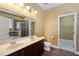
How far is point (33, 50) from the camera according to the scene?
1584 millimetres

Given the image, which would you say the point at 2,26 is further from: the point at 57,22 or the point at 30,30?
the point at 57,22

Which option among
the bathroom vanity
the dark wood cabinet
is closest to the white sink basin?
the bathroom vanity

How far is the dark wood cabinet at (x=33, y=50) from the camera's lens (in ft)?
4.74

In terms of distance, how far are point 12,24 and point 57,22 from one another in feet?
2.75

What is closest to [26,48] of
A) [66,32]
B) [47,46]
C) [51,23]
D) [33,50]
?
[33,50]

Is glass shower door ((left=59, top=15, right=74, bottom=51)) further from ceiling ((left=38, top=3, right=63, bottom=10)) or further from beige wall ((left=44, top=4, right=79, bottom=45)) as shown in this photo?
ceiling ((left=38, top=3, right=63, bottom=10))

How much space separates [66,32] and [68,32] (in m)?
0.04

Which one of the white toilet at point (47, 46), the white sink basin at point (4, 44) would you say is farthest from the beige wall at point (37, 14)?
the white sink basin at point (4, 44)

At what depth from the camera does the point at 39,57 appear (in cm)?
151

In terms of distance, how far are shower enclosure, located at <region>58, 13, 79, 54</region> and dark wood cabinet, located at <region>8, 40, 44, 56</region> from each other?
0.37 m

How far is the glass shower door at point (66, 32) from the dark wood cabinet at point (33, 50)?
39cm

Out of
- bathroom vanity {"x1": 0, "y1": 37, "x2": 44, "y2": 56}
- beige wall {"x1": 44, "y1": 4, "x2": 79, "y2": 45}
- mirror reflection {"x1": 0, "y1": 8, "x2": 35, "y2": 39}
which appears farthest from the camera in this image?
beige wall {"x1": 44, "y1": 4, "x2": 79, "y2": 45}

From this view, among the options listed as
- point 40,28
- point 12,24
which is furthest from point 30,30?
point 12,24

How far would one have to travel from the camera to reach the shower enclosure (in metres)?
1.56
